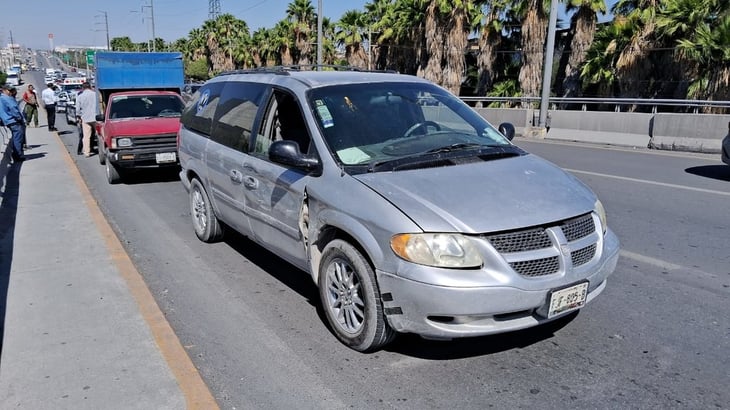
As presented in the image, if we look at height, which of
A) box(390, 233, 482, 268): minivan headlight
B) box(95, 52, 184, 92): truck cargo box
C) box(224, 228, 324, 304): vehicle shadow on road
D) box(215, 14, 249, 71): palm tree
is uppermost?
box(215, 14, 249, 71): palm tree

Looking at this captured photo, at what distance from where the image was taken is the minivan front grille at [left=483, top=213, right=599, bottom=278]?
11.1ft

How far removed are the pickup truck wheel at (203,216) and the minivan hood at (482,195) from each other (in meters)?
2.94

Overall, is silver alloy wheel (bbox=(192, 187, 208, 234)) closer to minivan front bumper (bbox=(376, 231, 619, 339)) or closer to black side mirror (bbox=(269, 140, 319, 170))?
black side mirror (bbox=(269, 140, 319, 170))

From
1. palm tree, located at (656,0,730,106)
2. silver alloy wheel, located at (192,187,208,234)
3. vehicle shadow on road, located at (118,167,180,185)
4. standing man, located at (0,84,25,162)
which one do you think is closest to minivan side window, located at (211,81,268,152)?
silver alloy wheel, located at (192,187,208,234)

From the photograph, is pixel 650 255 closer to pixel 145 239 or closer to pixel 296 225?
pixel 296 225

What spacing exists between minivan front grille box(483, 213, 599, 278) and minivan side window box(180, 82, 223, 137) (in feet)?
12.3

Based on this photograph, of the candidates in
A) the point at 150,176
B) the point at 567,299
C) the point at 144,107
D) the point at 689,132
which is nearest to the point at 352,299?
the point at 567,299

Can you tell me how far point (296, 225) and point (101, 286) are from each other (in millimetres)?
2098

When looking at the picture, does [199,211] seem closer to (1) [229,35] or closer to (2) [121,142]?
(2) [121,142]

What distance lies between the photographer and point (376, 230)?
140 inches

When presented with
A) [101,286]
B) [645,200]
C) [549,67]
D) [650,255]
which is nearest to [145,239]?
[101,286]

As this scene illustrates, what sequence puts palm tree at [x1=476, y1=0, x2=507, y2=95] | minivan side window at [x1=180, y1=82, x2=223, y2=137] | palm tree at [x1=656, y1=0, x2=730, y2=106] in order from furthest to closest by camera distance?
palm tree at [x1=476, y1=0, x2=507, y2=95]
palm tree at [x1=656, y1=0, x2=730, y2=106]
minivan side window at [x1=180, y1=82, x2=223, y2=137]

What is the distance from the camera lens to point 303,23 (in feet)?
146

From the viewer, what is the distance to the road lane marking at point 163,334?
347 centimetres
